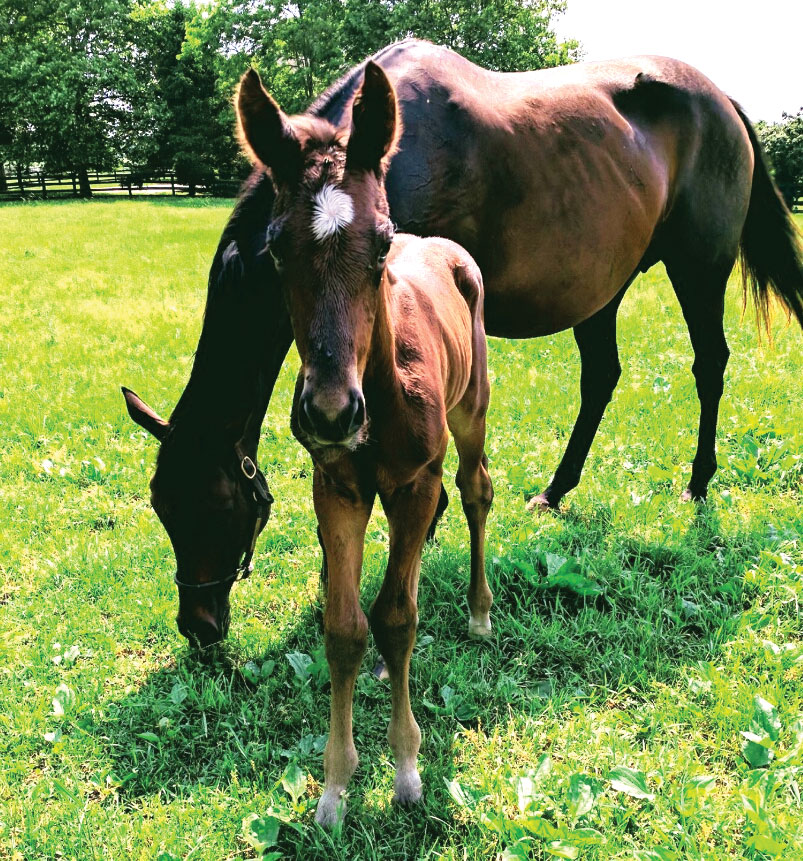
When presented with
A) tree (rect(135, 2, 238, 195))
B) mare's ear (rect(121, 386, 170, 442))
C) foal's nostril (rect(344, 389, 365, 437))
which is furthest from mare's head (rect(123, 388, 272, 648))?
tree (rect(135, 2, 238, 195))

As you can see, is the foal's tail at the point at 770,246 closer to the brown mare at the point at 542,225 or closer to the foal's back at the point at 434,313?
the brown mare at the point at 542,225

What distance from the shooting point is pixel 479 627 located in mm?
2961

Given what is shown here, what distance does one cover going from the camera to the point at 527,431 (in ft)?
16.1

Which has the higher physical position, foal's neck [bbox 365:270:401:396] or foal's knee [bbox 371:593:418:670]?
foal's neck [bbox 365:270:401:396]

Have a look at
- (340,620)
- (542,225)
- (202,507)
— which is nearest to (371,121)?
(340,620)

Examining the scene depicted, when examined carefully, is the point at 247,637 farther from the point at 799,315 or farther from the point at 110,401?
the point at 799,315

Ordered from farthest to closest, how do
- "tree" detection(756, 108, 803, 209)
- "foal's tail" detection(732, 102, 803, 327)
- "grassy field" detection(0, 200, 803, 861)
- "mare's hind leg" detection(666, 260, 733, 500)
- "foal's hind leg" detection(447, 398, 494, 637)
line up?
1. "tree" detection(756, 108, 803, 209)
2. "foal's tail" detection(732, 102, 803, 327)
3. "mare's hind leg" detection(666, 260, 733, 500)
4. "foal's hind leg" detection(447, 398, 494, 637)
5. "grassy field" detection(0, 200, 803, 861)

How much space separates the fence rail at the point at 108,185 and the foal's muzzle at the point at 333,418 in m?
31.4

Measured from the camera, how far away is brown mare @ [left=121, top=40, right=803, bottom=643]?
2.62m

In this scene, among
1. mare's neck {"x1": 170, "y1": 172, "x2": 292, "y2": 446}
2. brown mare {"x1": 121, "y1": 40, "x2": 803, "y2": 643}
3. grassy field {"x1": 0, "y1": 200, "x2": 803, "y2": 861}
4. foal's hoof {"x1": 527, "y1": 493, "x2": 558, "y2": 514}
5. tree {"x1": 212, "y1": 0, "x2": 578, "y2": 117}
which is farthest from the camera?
tree {"x1": 212, "y1": 0, "x2": 578, "y2": 117}

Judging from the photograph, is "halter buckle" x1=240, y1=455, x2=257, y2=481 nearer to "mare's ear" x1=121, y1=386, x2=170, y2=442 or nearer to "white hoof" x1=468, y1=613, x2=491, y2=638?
"mare's ear" x1=121, y1=386, x2=170, y2=442

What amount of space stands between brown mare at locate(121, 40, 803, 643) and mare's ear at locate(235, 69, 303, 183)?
526 millimetres

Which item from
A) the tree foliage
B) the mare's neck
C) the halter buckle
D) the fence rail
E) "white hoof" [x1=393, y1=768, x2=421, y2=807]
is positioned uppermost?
the tree foliage

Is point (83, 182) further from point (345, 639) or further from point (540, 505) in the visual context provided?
point (345, 639)
